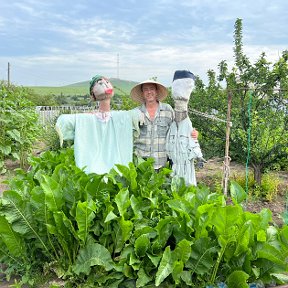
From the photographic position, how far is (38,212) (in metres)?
2.91

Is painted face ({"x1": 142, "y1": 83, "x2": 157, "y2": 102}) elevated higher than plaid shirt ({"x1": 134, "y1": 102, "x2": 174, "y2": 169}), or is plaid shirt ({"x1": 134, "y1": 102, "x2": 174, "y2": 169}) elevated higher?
painted face ({"x1": 142, "y1": 83, "x2": 157, "y2": 102})

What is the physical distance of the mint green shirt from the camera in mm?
3855

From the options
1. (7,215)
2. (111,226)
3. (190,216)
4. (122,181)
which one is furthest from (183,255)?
(7,215)

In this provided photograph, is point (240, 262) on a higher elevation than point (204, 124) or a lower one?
lower

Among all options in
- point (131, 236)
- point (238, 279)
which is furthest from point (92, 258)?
point (238, 279)

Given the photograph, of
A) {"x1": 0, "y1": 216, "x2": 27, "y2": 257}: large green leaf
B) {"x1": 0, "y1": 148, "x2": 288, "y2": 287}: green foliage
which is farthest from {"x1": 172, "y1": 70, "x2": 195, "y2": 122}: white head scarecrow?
{"x1": 0, "y1": 216, "x2": 27, "y2": 257}: large green leaf

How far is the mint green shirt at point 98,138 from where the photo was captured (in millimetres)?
3855

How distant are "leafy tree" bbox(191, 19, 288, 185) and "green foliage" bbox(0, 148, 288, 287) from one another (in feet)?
8.32

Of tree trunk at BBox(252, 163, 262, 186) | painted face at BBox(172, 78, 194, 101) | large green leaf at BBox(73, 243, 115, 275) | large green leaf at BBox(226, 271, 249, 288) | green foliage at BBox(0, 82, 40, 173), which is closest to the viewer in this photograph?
large green leaf at BBox(226, 271, 249, 288)

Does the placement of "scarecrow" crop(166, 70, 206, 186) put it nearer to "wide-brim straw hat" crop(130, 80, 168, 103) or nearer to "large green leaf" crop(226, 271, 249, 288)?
"wide-brim straw hat" crop(130, 80, 168, 103)

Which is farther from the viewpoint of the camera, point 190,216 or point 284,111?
point 284,111

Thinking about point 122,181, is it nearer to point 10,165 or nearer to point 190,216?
point 190,216

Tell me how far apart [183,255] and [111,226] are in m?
0.61

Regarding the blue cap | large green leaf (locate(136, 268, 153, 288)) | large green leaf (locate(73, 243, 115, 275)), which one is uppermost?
the blue cap
